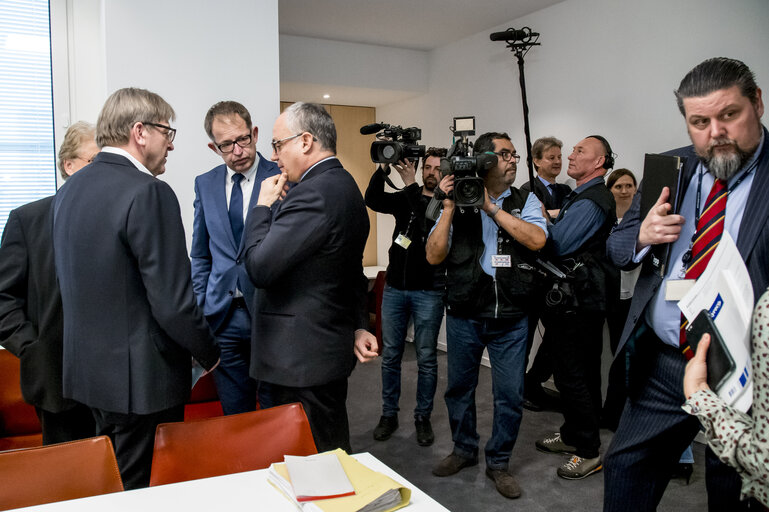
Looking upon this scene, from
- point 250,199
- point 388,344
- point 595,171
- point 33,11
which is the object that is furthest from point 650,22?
point 33,11

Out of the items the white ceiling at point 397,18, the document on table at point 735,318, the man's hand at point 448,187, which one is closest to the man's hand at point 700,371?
the document on table at point 735,318

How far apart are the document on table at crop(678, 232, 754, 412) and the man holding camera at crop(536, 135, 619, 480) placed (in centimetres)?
157

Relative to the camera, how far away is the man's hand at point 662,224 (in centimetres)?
158

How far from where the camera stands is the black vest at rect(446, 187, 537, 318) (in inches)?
102

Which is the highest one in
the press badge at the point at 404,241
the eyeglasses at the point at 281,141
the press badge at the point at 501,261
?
the eyeglasses at the point at 281,141

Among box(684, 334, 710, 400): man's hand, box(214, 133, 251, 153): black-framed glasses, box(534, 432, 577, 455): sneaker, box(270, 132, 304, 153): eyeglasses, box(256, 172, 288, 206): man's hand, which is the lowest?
box(534, 432, 577, 455): sneaker

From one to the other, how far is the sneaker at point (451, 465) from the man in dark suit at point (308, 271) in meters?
1.16

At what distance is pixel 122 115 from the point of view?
5.51ft

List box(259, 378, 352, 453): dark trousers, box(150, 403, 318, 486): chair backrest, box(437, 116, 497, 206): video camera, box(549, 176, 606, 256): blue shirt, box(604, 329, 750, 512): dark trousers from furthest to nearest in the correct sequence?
box(549, 176, 606, 256): blue shirt < box(437, 116, 497, 206): video camera < box(259, 378, 352, 453): dark trousers < box(604, 329, 750, 512): dark trousers < box(150, 403, 318, 486): chair backrest

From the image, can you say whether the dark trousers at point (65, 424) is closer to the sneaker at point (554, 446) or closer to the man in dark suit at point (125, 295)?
the man in dark suit at point (125, 295)

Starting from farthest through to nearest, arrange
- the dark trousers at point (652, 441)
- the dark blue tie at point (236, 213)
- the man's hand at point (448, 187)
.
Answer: the man's hand at point (448, 187) → the dark blue tie at point (236, 213) → the dark trousers at point (652, 441)

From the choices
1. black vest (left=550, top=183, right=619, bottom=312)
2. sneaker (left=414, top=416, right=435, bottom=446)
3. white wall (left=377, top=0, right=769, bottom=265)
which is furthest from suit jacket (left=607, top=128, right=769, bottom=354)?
white wall (left=377, top=0, right=769, bottom=265)

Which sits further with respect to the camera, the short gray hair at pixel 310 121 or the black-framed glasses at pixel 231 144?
the black-framed glasses at pixel 231 144

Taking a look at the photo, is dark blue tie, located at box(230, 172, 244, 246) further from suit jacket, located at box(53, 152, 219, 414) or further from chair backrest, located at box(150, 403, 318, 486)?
chair backrest, located at box(150, 403, 318, 486)
